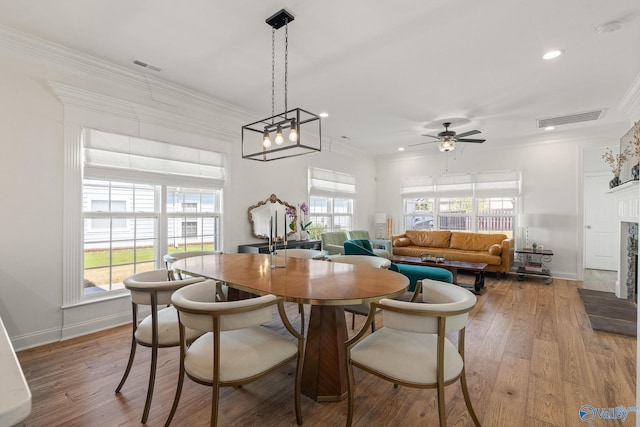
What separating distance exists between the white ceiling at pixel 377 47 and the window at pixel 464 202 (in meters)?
2.23

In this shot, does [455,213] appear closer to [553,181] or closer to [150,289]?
[553,181]

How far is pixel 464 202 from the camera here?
7.04 m

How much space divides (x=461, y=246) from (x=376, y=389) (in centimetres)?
513

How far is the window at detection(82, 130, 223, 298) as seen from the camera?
3.28m

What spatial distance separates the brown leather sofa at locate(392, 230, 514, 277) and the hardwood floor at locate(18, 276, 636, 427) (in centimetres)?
254

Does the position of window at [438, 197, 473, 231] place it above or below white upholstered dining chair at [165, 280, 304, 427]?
above

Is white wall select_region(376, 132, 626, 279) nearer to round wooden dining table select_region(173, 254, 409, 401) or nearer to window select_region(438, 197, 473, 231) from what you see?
window select_region(438, 197, 473, 231)

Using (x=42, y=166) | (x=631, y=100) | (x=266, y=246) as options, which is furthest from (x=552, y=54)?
(x=42, y=166)

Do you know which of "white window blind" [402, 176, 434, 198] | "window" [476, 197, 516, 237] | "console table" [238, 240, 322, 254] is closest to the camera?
"console table" [238, 240, 322, 254]

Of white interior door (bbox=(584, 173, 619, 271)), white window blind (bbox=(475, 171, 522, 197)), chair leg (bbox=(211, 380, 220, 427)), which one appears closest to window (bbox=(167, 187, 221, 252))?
chair leg (bbox=(211, 380, 220, 427))

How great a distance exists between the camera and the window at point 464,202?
6504mm

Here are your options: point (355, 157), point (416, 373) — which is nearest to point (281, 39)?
point (416, 373)

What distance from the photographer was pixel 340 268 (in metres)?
2.56

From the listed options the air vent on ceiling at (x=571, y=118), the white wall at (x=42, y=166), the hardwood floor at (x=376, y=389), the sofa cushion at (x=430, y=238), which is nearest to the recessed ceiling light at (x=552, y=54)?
the air vent on ceiling at (x=571, y=118)
